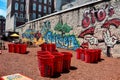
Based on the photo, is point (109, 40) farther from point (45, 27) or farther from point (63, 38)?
point (45, 27)

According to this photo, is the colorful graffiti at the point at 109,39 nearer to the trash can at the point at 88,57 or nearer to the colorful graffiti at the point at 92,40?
the colorful graffiti at the point at 92,40

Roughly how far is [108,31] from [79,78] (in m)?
7.13

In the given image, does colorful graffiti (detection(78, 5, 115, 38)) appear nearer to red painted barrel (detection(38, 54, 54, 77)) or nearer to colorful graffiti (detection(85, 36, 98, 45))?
colorful graffiti (detection(85, 36, 98, 45))

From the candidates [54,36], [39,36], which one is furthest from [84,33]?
[39,36]

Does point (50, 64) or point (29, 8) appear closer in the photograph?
point (50, 64)

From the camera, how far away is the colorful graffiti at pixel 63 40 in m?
18.6

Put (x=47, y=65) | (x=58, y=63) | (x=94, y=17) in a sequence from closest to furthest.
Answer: (x=47, y=65) < (x=58, y=63) < (x=94, y=17)

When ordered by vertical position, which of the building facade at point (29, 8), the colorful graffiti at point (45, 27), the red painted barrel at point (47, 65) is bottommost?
the red painted barrel at point (47, 65)

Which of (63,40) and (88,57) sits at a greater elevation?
(63,40)

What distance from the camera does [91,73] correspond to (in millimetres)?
9102

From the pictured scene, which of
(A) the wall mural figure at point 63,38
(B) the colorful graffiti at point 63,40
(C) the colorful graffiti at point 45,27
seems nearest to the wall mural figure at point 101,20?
(B) the colorful graffiti at point 63,40

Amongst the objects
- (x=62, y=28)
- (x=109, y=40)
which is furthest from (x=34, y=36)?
(x=109, y=40)

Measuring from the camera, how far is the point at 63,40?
20.6 m

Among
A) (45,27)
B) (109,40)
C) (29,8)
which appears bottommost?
(109,40)
